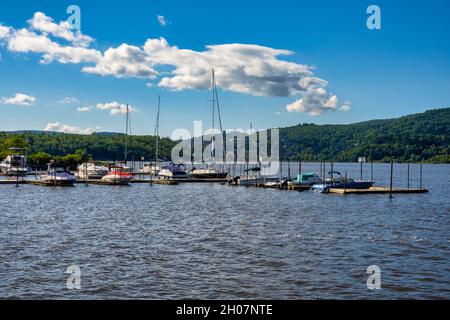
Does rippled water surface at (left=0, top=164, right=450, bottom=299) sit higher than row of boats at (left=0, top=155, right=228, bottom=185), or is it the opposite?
row of boats at (left=0, top=155, right=228, bottom=185)

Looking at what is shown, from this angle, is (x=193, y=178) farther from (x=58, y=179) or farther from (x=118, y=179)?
(x=58, y=179)

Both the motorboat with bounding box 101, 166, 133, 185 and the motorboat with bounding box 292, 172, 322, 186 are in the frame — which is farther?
the motorboat with bounding box 101, 166, 133, 185

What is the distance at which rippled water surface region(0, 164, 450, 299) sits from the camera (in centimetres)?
2367

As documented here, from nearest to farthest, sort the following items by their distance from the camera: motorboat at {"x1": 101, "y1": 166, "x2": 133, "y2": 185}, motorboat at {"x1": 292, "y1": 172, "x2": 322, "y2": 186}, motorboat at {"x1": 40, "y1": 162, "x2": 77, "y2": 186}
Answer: motorboat at {"x1": 292, "y1": 172, "x2": 322, "y2": 186} → motorboat at {"x1": 40, "y1": 162, "x2": 77, "y2": 186} → motorboat at {"x1": 101, "y1": 166, "x2": 133, "y2": 185}

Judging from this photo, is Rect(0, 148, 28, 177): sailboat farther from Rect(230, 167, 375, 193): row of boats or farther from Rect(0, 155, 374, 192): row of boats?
Rect(230, 167, 375, 193): row of boats

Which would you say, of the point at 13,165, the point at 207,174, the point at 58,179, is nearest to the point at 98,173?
the point at 58,179

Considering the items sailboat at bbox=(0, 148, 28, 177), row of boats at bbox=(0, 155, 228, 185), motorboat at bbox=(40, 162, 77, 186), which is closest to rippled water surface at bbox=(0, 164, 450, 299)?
motorboat at bbox=(40, 162, 77, 186)

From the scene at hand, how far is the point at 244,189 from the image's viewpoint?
320 ft

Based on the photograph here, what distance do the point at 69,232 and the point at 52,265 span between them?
42.1 ft

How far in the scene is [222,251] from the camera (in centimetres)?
3259

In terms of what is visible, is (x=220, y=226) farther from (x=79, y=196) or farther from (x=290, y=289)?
(x=79, y=196)

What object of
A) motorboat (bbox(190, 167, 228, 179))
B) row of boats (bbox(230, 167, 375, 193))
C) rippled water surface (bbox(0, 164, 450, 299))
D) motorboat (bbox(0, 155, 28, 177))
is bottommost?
rippled water surface (bbox(0, 164, 450, 299))

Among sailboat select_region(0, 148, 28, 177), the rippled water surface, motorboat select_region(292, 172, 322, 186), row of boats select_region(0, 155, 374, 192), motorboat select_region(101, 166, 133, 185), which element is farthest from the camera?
sailboat select_region(0, 148, 28, 177)
